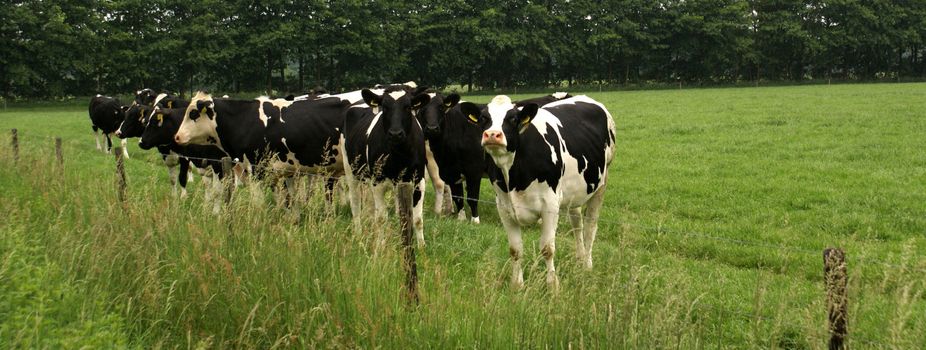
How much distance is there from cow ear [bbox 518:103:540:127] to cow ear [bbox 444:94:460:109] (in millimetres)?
2782

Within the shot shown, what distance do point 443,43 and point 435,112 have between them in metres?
56.7

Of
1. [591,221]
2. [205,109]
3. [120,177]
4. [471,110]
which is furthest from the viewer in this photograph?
[205,109]

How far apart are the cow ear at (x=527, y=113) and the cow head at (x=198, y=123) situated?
252 inches

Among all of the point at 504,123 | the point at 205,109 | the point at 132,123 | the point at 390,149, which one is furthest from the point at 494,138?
the point at 132,123

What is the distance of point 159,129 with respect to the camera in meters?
11.5

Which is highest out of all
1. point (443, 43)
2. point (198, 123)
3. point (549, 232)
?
point (443, 43)

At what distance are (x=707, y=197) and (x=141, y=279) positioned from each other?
8951 millimetres

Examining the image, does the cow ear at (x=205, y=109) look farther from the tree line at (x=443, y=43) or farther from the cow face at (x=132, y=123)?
the tree line at (x=443, y=43)

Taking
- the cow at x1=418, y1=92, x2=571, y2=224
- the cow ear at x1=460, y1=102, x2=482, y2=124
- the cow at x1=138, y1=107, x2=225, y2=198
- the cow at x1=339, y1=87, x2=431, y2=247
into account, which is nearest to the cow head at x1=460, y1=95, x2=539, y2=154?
the cow ear at x1=460, y1=102, x2=482, y2=124

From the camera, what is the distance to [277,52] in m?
58.4

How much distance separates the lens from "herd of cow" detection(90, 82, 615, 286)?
625 centimetres

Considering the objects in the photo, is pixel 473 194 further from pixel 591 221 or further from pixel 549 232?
pixel 549 232

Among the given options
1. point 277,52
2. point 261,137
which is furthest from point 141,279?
point 277,52

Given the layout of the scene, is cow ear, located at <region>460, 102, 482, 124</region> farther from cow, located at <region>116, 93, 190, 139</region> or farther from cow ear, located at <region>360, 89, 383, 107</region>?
cow, located at <region>116, 93, 190, 139</region>
